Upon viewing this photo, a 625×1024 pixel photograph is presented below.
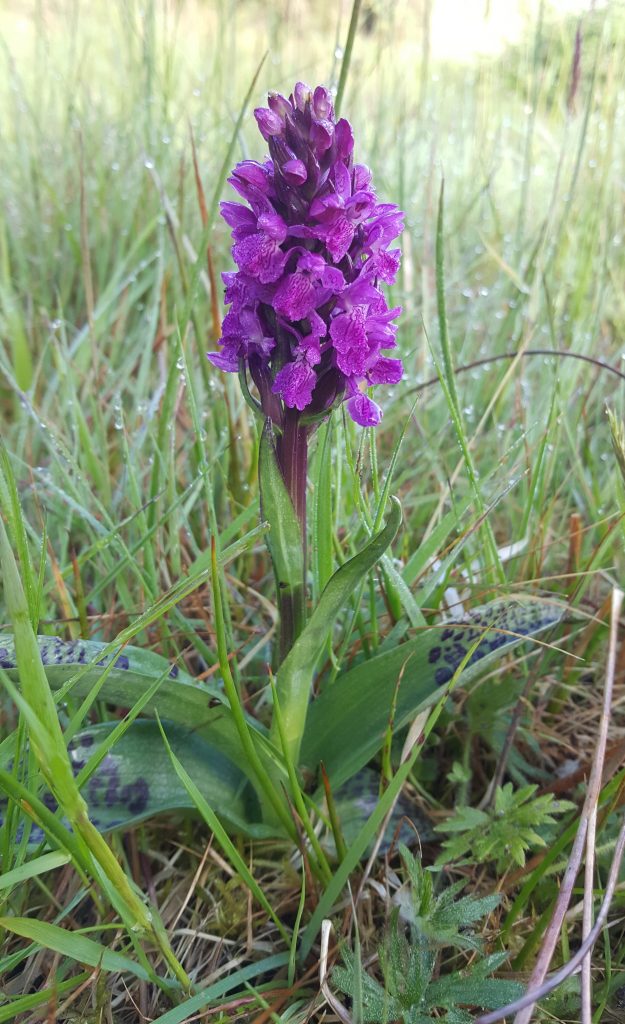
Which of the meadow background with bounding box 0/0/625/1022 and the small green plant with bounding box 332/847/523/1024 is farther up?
the meadow background with bounding box 0/0/625/1022

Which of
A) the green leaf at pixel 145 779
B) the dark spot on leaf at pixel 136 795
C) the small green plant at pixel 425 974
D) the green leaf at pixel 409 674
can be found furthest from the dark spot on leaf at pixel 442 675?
the dark spot on leaf at pixel 136 795

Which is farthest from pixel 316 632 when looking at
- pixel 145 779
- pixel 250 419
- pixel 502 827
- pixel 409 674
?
pixel 250 419

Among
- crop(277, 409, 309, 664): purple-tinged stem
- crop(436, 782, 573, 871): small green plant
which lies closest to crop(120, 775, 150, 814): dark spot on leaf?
crop(277, 409, 309, 664): purple-tinged stem

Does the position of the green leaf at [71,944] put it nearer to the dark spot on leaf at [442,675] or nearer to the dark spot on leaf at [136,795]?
the dark spot on leaf at [136,795]

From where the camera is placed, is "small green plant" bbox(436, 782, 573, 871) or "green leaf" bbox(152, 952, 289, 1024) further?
"small green plant" bbox(436, 782, 573, 871)

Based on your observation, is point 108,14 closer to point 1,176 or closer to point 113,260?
point 1,176

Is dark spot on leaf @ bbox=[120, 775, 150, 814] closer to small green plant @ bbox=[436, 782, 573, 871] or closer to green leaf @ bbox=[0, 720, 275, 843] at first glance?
green leaf @ bbox=[0, 720, 275, 843]
